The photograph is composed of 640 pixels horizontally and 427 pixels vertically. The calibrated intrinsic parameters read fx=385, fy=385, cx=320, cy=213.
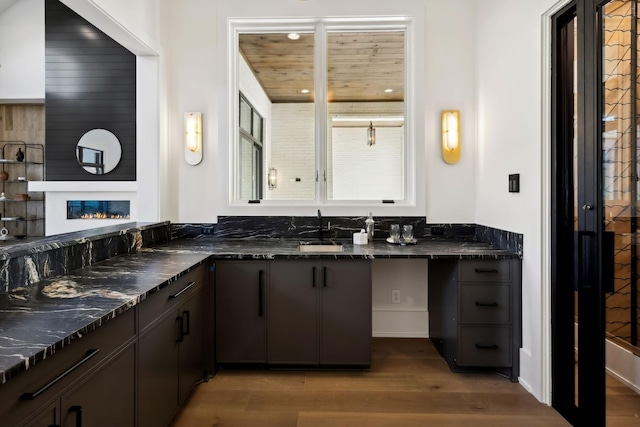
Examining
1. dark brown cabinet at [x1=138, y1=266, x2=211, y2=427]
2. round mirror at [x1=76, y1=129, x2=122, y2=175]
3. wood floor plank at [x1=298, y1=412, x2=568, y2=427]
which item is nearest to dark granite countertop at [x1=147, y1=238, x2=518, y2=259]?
dark brown cabinet at [x1=138, y1=266, x2=211, y2=427]

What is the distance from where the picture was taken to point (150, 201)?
3158mm

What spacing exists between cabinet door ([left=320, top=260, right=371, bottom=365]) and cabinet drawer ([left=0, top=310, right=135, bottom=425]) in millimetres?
1391

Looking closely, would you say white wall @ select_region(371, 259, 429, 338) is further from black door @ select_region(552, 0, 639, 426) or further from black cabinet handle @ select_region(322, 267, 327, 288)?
black door @ select_region(552, 0, 639, 426)

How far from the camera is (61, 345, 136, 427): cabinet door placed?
117cm

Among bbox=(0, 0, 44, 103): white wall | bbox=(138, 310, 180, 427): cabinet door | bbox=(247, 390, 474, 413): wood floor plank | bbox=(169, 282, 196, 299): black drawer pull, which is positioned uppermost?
bbox=(0, 0, 44, 103): white wall

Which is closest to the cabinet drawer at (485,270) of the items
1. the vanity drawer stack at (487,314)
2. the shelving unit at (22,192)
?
the vanity drawer stack at (487,314)

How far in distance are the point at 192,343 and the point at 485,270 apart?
1910mm

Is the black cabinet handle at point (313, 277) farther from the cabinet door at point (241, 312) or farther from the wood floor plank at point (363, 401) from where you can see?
the wood floor plank at point (363, 401)

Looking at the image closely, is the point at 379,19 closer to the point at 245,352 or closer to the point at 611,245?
the point at 611,245

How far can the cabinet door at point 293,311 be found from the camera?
2.59m

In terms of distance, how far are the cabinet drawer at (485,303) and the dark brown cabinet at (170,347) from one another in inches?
67.1

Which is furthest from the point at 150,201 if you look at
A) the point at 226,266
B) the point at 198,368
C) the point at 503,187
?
the point at 503,187

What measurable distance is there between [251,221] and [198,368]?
1319mm

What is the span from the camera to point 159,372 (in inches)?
71.2
